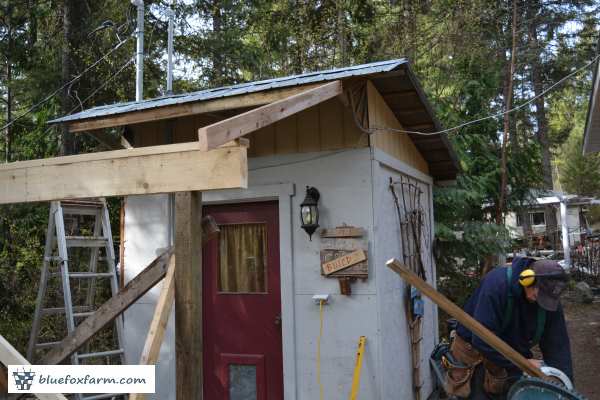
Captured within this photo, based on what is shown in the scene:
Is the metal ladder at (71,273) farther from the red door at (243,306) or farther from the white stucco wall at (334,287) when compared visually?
the red door at (243,306)

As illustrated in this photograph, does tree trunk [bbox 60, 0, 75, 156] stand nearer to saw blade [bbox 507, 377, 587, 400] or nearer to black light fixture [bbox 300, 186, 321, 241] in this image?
black light fixture [bbox 300, 186, 321, 241]

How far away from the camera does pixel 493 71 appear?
38.3ft

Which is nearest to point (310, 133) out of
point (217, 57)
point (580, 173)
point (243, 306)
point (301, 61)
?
point (243, 306)

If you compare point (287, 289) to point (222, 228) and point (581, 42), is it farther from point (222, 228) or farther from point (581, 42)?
point (581, 42)

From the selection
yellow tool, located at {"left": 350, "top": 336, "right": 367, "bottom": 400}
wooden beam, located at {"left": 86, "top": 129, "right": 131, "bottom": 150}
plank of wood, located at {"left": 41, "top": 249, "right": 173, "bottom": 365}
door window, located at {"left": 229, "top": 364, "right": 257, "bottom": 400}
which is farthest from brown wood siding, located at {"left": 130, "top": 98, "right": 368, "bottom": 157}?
plank of wood, located at {"left": 41, "top": 249, "right": 173, "bottom": 365}

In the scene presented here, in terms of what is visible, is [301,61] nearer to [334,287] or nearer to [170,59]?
[170,59]

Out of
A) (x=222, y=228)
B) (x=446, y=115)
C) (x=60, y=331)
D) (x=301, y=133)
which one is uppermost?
(x=446, y=115)

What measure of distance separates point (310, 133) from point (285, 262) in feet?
4.11

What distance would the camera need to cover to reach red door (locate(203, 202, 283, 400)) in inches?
197

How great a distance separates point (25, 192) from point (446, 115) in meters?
Result: 8.86

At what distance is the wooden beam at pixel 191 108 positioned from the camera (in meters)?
4.15

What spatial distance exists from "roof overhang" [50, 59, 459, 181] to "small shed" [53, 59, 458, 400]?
16mm

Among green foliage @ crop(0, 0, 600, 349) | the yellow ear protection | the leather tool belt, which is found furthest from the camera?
green foliage @ crop(0, 0, 600, 349)

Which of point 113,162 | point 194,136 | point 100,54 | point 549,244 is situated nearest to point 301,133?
point 194,136
